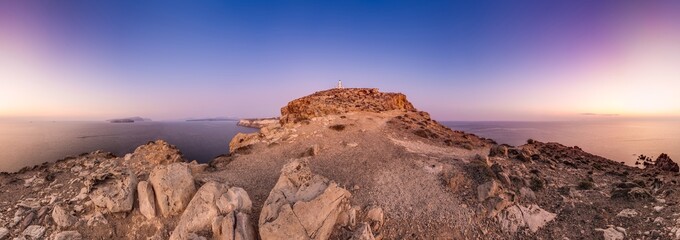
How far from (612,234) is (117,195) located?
24.5 m

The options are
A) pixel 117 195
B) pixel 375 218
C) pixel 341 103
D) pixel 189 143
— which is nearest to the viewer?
pixel 375 218

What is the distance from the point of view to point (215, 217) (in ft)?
44.8

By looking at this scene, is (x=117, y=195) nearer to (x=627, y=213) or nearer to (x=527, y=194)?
(x=527, y=194)

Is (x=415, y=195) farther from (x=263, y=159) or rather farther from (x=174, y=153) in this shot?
(x=174, y=153)

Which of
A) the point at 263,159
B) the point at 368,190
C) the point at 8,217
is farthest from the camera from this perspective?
the point at 263,159

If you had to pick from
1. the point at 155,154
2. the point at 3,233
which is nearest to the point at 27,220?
the point at 3,233

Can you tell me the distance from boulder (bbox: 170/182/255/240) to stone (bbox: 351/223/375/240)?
455cm

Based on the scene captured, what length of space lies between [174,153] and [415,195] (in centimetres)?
2735

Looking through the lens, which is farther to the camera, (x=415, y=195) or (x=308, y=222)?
(x=415, y=195)

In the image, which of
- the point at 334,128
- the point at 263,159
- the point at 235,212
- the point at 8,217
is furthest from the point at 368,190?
the point at 8,217

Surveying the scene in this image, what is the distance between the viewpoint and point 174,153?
3253 cm

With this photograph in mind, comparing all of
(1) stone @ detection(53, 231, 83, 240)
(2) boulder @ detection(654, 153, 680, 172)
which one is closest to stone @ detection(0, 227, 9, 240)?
(1) stone @ detection(53, 231, 83, 240)

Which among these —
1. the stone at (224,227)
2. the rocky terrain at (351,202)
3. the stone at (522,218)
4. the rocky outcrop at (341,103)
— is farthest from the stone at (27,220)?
the stone at (522,218)

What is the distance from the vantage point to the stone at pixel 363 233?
42.9 ft
